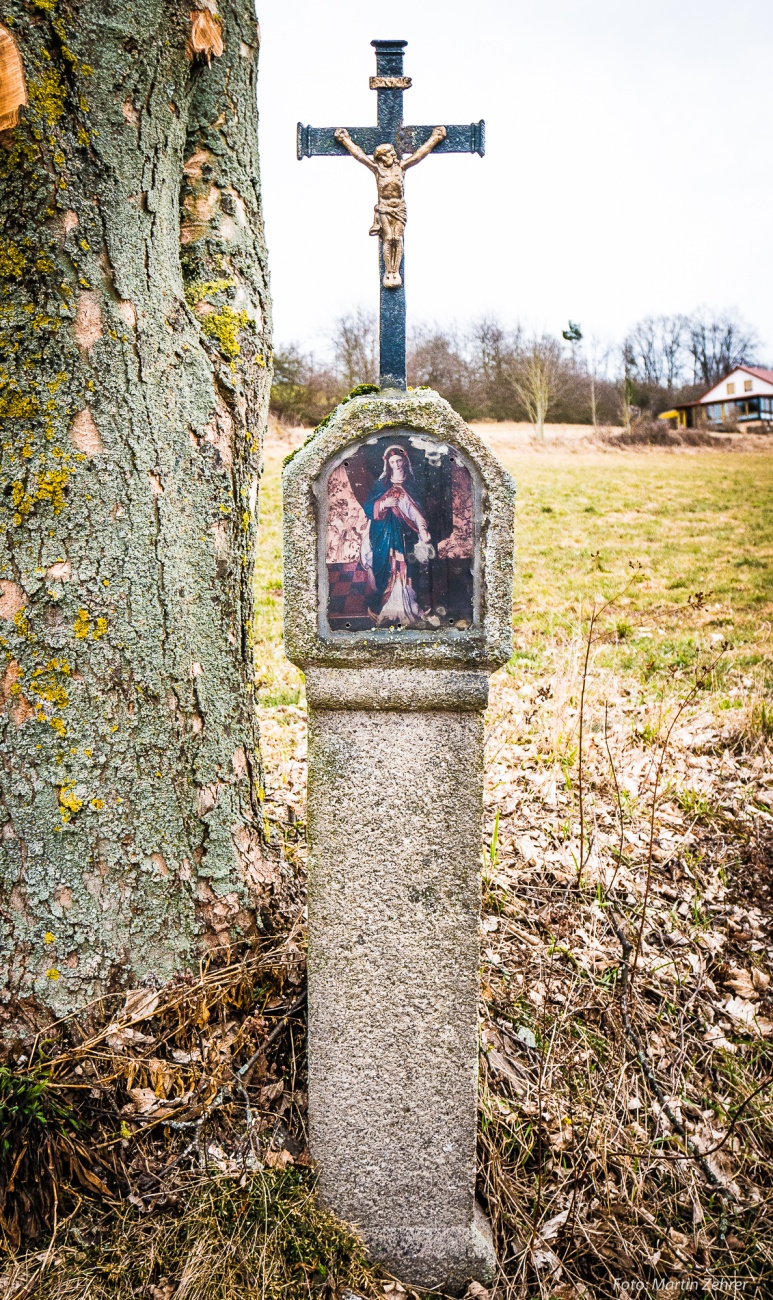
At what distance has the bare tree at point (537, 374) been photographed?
2181 cm

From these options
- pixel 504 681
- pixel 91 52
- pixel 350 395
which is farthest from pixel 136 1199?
pixel 504 681

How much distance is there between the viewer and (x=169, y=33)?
1830 mm

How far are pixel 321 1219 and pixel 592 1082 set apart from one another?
98 centimetres

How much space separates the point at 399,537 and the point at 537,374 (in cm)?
2219

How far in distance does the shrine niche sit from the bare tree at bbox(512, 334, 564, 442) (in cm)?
2070

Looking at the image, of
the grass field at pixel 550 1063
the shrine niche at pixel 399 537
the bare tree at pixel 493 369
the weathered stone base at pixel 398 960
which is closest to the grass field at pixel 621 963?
the grass field at pixel 550 1063

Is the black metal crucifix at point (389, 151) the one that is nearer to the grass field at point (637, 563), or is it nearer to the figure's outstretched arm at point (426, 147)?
the figure's outstretched arm at point (426, 147)

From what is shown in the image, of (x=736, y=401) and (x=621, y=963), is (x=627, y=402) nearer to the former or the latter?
(x=736, y=401)

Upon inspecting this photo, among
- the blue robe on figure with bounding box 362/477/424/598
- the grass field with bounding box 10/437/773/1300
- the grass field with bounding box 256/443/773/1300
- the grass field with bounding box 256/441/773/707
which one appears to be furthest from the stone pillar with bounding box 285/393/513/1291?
the grass field with bounding box 256/441/773/707

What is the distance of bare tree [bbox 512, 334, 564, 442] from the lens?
21.8m

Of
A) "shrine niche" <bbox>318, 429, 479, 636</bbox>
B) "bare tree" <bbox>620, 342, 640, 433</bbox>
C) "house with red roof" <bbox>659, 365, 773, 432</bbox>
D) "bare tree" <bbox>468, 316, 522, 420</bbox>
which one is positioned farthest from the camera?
"house with red roof" <bbox>659, 365, 773, 432</bbox>

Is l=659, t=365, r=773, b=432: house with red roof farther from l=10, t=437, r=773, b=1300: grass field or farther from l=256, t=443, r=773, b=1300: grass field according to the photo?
l=10, t=437, r=773, b=1300: grass field

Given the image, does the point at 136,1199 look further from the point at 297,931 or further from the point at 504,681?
the point at 504,681

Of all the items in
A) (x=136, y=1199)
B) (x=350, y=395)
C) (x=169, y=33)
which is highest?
(x=169, y=33)
